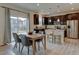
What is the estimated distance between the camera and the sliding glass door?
7.68 metres

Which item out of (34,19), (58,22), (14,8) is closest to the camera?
(14,8)

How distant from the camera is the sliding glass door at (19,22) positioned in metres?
7.68

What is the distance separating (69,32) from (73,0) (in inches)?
314

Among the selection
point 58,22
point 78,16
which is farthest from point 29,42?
point 58,22

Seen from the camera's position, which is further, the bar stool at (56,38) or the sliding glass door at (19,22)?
the sliding glass door at (19,22)

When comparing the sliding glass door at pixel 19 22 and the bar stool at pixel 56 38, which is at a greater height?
the sliding glass door at pixel 19 22

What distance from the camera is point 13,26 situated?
25.7ft

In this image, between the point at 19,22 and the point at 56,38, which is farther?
the point at 19,22

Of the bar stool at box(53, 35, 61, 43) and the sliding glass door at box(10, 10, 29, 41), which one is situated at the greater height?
the sliding glass door at box(10, 10, 29, 41)

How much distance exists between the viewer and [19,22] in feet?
28.1

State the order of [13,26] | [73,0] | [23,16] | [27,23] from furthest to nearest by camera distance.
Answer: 1. [27,23]
2. [23,16]
3. [13,26]
4. [73,0]

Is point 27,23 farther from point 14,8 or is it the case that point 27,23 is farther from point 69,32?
point 69,32

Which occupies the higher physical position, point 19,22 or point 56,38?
point 19,22

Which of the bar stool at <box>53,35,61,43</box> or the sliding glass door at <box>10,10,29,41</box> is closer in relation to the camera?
the bar stool at <box>53,35,61,43</box>
